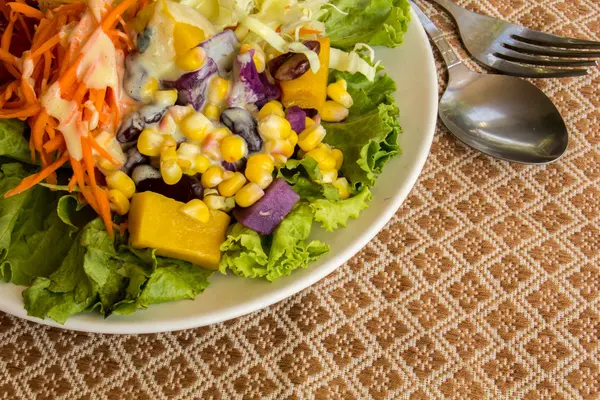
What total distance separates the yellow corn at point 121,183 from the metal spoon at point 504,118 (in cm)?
152

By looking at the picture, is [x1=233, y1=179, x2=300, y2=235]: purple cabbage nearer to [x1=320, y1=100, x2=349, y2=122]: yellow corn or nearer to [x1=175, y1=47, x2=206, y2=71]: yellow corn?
[x1=320, y1=100, x2=349, y2=122]: yellow corn

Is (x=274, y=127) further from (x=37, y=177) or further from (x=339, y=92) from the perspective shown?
(x=37, y=177)

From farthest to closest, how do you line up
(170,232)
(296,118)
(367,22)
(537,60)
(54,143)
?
(537,60) → (367,22) → (296,118) → (54,143) → (170,232)

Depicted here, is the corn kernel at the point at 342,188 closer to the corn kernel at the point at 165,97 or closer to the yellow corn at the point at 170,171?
the yellow corn at the point at 170,171

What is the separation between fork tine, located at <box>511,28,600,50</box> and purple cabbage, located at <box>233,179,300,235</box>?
167 cm

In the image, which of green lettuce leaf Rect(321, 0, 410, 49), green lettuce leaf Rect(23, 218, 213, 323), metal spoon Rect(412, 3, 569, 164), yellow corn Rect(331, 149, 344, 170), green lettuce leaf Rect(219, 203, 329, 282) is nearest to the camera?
green lettuce leaf Rect(23, 218, 213, 323)

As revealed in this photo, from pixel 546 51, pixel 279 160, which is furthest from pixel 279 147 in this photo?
pixel 546 51

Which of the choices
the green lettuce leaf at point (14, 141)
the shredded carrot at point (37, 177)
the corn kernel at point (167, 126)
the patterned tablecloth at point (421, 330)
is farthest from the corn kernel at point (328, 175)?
the green lettuce leaf at point (14, 141)

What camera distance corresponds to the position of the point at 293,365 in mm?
2348

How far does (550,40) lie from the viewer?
3.15 metres

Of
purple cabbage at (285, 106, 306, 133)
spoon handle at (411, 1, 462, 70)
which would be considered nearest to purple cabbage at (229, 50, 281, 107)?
purple cabbage at (285, 106, 306, 133)

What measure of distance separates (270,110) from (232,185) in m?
0.35

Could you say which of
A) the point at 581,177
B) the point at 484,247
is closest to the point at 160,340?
the point at 484,247

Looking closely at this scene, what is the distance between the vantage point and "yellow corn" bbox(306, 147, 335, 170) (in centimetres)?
243
